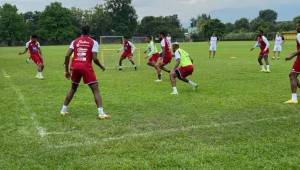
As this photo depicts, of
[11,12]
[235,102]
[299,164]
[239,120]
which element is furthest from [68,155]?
[11,12]

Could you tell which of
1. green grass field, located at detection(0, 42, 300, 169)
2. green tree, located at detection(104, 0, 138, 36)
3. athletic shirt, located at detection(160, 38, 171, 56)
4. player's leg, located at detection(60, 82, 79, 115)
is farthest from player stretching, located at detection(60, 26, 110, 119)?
green tree, located at detection(104, 0, 138, 36)

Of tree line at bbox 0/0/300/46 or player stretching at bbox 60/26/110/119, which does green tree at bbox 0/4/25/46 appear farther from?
player stretching at bbox 60/26/110/119

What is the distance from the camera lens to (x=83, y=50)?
9.84 m

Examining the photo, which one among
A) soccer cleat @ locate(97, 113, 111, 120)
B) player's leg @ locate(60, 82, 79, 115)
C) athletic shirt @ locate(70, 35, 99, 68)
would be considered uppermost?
athletic shirt @ locate(70, 35, 99, 68)

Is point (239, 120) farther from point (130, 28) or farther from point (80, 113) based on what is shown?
point (130, 28)

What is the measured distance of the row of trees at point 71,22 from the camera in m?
115

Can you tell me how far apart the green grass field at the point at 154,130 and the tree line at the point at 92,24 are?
298 ft

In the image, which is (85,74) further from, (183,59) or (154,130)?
(183,59)

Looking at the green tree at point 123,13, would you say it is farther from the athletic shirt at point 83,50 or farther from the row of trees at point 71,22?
the athletic shirt at point 83,50

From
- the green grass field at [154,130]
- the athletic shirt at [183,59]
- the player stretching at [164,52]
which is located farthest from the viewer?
the player stretching at [164,52]

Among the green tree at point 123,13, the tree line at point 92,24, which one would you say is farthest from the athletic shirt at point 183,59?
the green tree at point 123,13

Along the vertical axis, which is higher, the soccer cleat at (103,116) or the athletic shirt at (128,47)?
the athletic shirt at (128,47)

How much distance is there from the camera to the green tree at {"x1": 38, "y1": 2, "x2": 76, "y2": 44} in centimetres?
11494

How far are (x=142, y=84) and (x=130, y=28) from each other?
113m
